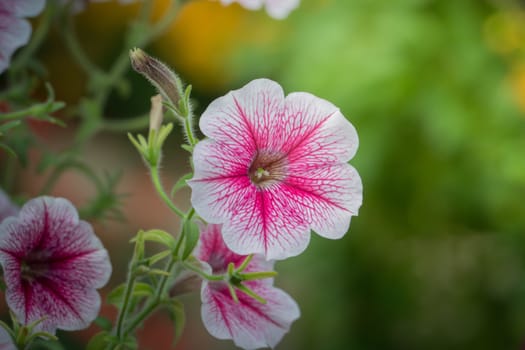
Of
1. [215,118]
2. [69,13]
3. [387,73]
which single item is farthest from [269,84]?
[387,73]

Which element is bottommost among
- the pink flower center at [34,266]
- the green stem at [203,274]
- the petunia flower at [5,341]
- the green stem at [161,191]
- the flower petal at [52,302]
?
the petunia flower at [5,341]

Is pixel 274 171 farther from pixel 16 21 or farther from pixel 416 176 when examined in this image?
pixel 416 176

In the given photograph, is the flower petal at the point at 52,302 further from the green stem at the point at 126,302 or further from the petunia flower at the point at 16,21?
the petunia flower at the point at 16,21

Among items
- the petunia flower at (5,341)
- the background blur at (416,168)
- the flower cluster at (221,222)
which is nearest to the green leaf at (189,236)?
the flower cluster at (221,222)

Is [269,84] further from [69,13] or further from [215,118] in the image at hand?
[69,13]

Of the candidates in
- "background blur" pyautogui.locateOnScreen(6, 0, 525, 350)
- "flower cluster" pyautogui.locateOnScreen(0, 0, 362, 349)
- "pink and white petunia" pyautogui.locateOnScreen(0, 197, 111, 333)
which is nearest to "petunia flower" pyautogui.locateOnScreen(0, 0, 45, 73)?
"flower cluster" pyautogui.locateOnScreen(0, 0, 362, 349)

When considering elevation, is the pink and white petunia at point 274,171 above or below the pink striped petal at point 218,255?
above
